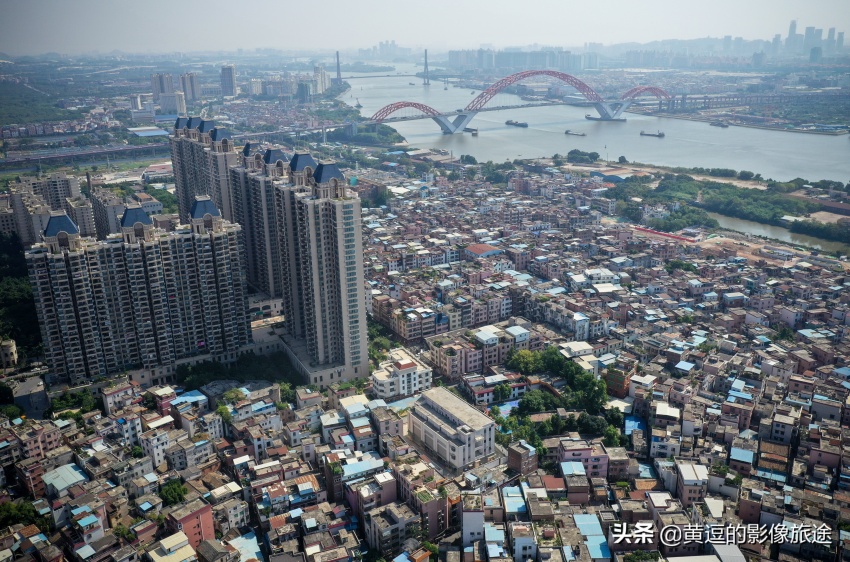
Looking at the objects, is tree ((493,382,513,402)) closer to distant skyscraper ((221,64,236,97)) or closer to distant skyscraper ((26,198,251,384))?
distant skyscraper ((26,198,251,384))

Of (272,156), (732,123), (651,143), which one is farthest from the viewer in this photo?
(732,123)

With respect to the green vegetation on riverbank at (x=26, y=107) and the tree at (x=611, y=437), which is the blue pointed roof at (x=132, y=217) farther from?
the green vegetation on riverbank at (x=26, y=107)

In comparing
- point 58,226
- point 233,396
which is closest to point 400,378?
point 233,396

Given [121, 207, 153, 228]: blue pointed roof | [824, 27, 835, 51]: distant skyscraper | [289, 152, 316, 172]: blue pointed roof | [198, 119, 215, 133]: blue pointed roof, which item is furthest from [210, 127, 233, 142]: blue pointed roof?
[824, 27, 835, 51]: distant skyscraper

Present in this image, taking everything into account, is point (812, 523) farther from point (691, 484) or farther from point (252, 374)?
point (252, 374)

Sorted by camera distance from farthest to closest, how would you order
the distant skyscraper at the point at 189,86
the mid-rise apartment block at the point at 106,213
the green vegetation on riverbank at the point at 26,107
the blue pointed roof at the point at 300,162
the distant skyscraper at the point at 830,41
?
the distant skyscraper at the point at 830,41
the distant skyscraper at the point at 189,86
the green vegetation on riverbank at the point at 26,107
the mid-rise apartment block at the point at 106,213
the blue pointed roof at the point at 300,162

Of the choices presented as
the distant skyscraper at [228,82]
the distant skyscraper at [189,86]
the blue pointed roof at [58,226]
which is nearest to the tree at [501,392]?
the blue pointed roof at [58,226]

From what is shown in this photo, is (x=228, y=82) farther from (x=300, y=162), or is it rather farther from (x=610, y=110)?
(x=300, y=162)
